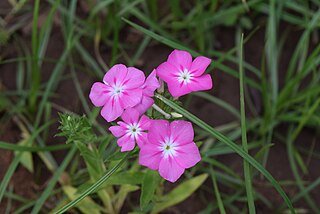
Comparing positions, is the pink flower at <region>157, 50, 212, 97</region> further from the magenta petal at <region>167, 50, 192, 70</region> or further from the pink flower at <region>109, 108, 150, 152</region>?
the pink flower at <region>109, 108, 150, 152</region>

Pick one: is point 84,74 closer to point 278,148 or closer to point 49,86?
point 49,86

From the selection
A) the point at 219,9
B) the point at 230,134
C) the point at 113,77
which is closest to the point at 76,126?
the point at 113,77

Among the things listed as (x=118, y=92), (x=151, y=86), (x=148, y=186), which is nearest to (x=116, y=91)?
(x=118, y=92)

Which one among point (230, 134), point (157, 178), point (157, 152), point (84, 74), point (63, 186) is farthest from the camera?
point (84, 74)

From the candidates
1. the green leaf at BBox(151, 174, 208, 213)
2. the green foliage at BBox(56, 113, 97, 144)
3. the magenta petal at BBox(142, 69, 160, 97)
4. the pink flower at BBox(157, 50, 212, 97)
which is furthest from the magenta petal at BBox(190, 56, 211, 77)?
the green leaf at BBox(151, 174, 208, 213)

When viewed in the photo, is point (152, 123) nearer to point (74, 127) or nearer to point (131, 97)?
point (131, 97)

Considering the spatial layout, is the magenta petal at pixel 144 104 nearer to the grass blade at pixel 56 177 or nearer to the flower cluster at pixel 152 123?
the flower cluster at pixel 152 123
